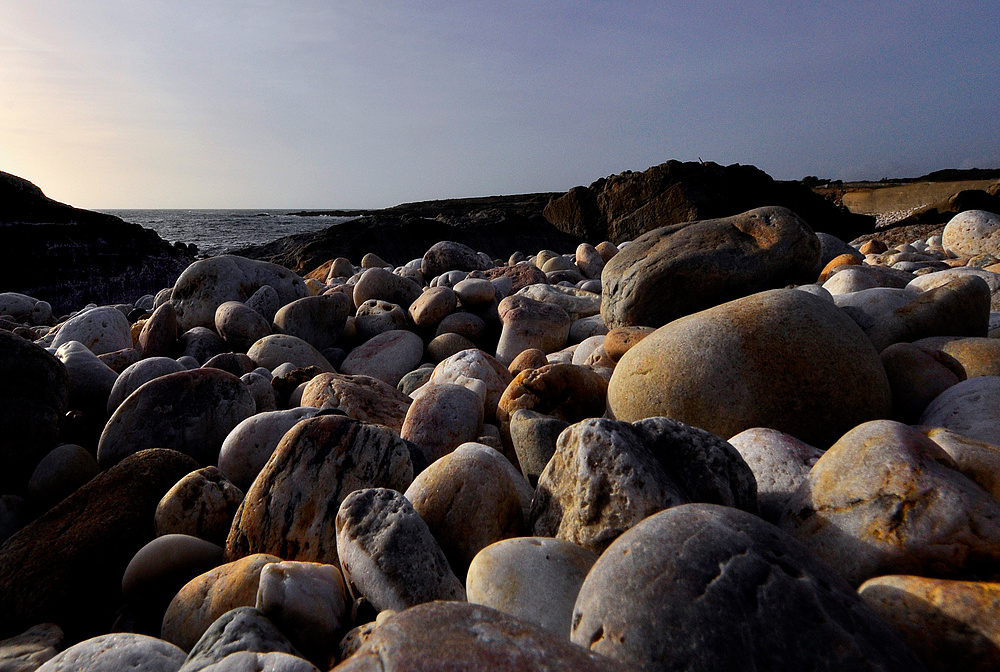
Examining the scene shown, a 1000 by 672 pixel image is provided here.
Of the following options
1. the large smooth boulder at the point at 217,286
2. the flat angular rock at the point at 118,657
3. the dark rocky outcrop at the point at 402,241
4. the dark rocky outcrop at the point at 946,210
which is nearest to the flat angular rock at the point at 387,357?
the large smooth boulder at the point at 217,286

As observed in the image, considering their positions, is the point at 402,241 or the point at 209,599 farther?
the point at 402,241

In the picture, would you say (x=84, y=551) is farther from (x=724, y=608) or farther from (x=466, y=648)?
(x=724, y=608)

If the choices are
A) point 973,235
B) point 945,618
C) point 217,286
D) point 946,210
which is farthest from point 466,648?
point 946,210

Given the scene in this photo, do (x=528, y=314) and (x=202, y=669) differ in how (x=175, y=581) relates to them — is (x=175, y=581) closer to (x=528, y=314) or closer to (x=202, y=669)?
(x=202, y=669)

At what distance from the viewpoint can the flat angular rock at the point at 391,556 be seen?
1.58 metres

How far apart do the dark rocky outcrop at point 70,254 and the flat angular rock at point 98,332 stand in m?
6.24

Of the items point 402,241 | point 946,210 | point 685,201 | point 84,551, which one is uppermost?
point 685,201

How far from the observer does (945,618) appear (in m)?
1.25

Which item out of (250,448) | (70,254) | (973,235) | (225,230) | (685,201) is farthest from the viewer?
(225,230)

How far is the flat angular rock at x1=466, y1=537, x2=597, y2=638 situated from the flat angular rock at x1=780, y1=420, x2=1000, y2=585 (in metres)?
0.66

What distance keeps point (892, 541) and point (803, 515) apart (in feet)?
0.77

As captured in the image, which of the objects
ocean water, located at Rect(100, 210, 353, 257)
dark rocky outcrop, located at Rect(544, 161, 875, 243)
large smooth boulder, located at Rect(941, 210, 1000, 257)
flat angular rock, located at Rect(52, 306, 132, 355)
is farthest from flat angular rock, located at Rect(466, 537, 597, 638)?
ocean water, located at Rect(100, 210, 353, 257)

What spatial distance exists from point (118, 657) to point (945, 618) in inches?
76.2

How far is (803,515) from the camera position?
1713 millimetres
